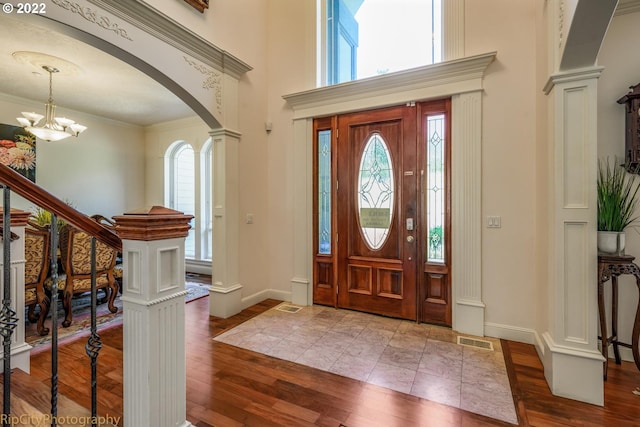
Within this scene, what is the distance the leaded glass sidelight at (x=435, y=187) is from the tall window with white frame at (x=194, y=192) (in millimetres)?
4142

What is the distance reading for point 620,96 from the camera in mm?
2283

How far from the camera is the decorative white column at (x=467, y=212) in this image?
2.79 m

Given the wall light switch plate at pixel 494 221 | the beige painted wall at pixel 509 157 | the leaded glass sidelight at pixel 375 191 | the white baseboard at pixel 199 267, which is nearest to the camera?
the beige painted wall at pixel 509 157

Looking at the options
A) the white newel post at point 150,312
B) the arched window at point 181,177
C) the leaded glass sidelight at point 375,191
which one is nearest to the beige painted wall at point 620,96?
the leaded glass sidelight at point 375,191

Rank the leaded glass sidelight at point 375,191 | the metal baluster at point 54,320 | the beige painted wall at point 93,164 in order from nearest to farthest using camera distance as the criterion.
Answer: the metal baluster at point 54,320, the leaded glass sidelight at point 375,191, the beige painted wall at point 93,164

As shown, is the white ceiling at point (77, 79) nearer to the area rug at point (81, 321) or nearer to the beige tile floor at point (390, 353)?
the area rug at point (81, 321)

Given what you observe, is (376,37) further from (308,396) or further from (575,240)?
(308,396)

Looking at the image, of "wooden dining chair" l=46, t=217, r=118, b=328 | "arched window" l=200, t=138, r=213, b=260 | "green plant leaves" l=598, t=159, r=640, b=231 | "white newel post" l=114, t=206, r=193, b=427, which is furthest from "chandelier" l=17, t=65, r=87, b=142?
"green plant leaves" l=598, t=159, r=640, b=231

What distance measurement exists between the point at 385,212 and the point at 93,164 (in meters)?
5.51

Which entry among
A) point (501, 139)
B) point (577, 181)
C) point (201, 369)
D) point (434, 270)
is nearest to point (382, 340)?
point (434, 270)

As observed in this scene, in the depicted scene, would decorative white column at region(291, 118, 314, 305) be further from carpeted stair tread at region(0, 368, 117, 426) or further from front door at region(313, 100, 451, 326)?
carpeted stair tread at region(0, 368, 117, 426)

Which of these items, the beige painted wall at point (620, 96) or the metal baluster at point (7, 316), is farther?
the beige painted wall at point (620, 96)

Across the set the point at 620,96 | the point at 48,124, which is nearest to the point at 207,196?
the point at 48,124

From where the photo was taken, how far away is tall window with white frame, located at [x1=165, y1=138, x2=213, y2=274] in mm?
5656
